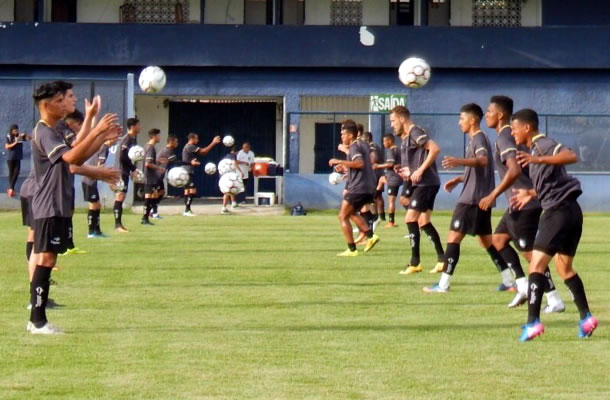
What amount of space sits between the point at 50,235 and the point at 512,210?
4.78 metres

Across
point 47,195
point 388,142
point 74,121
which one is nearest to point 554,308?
point 47,195

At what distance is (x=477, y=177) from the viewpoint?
14.3m

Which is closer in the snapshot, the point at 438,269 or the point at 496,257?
the point at 496,257

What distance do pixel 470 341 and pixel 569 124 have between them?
28189 millimetres

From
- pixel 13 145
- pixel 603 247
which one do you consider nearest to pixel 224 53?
pixel 13 145

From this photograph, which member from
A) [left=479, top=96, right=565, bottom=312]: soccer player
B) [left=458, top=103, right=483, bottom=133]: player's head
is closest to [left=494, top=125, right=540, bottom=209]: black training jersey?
[left=479, top=96, right=565, bottom=312]: soccer player

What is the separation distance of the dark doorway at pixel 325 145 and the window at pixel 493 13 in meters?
6.53

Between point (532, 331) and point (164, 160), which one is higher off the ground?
point (164, 160)

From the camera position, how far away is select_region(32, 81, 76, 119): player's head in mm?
10672

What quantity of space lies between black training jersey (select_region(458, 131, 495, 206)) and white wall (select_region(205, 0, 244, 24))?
1141 inches

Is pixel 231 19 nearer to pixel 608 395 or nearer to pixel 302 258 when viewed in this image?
pixel 302 258

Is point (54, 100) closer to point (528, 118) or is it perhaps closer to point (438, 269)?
point (528, 118)

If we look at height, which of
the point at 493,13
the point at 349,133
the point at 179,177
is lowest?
the point at 179,177

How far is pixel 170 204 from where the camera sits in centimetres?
3888
